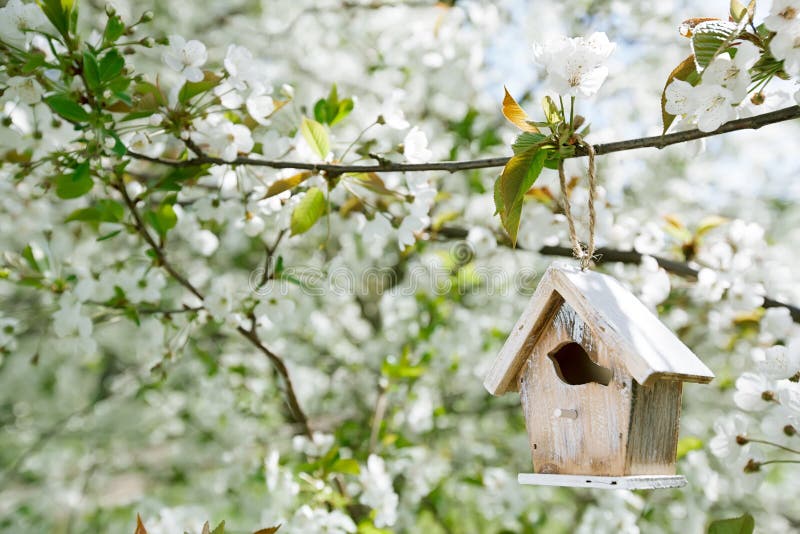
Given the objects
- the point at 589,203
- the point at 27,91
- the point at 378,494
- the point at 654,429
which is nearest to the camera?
the point at 589,203

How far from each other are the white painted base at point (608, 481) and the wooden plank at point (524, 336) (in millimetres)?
184

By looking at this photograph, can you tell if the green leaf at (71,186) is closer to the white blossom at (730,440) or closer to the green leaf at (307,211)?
the green leaf at (307,211)

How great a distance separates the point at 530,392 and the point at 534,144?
0.49m

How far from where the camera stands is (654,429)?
47.6 inches

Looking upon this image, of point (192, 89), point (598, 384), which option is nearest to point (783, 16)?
point (598, 384)

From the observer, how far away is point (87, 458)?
4.86 meters

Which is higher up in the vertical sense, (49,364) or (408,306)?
(408,306)

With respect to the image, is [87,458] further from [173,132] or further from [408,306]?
[173,132]

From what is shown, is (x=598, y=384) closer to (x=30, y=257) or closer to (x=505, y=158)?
(x=505, y=158)

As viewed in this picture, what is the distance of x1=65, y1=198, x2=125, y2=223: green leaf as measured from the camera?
1613mm

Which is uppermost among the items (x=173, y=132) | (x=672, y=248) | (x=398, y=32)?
(x=398, y=32)

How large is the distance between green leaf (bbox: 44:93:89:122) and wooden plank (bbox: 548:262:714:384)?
0.90m

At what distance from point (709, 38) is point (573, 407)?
0.65 meters

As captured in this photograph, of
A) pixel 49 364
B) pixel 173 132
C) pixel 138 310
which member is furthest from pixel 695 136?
pixel 49 364
